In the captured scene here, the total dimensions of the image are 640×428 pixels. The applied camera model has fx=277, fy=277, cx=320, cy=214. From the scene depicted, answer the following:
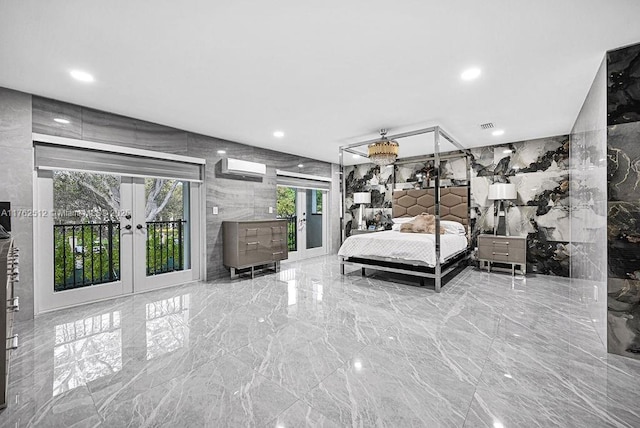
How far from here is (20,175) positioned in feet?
9.23

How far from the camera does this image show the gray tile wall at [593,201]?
7.47ft

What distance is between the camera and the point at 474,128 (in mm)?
4141

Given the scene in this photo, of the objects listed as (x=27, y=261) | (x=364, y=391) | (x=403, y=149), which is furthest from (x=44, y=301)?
(x=403, y=149)

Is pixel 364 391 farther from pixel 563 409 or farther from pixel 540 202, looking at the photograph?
pixel 540 202

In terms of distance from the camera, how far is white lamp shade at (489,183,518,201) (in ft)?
15.6

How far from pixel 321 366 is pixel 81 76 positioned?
10.7ft

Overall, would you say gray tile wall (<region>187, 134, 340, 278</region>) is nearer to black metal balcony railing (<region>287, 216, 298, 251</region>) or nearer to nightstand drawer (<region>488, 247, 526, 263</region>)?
black metal balcony railing (<region>287, 216, 298, 251</region>)

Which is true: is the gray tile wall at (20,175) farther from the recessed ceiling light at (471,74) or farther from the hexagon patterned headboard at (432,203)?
the hexagon patterned headboard at (432,203)

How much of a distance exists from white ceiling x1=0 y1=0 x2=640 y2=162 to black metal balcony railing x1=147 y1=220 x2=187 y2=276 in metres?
1.57

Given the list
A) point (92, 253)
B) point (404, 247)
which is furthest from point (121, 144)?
point (404, 247)

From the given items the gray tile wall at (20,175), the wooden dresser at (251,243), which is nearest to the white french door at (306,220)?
the wooden dresser at (251,243)

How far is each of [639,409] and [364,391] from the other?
1529 mm

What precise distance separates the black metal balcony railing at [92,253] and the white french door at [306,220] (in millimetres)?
2688

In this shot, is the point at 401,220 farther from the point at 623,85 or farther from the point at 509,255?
the point at 623,85
